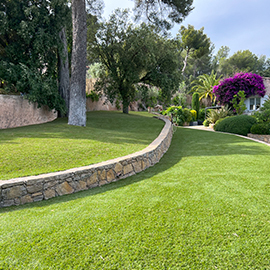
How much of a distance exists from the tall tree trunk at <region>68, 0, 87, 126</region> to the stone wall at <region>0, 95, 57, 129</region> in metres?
2.03

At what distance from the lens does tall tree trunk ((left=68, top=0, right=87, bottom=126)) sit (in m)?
9.55

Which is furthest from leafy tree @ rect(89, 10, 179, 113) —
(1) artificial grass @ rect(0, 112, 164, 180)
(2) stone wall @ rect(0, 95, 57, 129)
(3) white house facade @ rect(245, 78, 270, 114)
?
(1) artificial grass @ rect(0, 112, 164, 180)

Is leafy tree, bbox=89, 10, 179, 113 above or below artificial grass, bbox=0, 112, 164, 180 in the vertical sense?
above

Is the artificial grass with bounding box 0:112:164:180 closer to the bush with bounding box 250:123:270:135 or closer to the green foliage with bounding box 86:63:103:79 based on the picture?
the bush with bounding box 250:123:270:135

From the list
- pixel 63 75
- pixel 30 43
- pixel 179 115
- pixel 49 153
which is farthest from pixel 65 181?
pixel 179 115

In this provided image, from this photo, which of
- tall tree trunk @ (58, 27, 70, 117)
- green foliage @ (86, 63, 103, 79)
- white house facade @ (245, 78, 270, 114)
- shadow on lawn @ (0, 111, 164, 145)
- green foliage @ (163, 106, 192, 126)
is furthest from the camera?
green foliage @ (163, 106, 192, 126)

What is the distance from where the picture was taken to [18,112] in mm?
9281

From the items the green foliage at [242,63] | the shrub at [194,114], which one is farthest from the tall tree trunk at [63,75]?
the green foliage at [242,63]

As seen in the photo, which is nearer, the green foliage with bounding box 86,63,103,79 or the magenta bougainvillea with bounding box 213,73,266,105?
the magenta bougainvillea with bounding box 213,73,266,105

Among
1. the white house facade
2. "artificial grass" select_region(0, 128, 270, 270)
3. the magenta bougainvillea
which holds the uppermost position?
the magenta bougainvillea

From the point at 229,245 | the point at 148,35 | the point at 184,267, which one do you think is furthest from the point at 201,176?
the point at 148,35

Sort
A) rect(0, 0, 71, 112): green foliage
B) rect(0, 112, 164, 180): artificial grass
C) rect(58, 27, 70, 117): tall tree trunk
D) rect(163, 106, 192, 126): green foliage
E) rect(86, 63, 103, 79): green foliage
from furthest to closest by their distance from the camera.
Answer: rect(163, 106, 192, 126): green foliage, rect(86, 63, 103, 79): green foliage, rect(58, 27, 70, 117): tall tree trunk, rect(0, 0, 71, 112): green foliage, rect(0, 112, 164, 180): artificial grass

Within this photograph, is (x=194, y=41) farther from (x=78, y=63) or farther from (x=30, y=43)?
(x=30, y=43)

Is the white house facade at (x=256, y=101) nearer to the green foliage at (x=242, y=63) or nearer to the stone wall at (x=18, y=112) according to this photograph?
the stone wall at (x=18, y=112)
